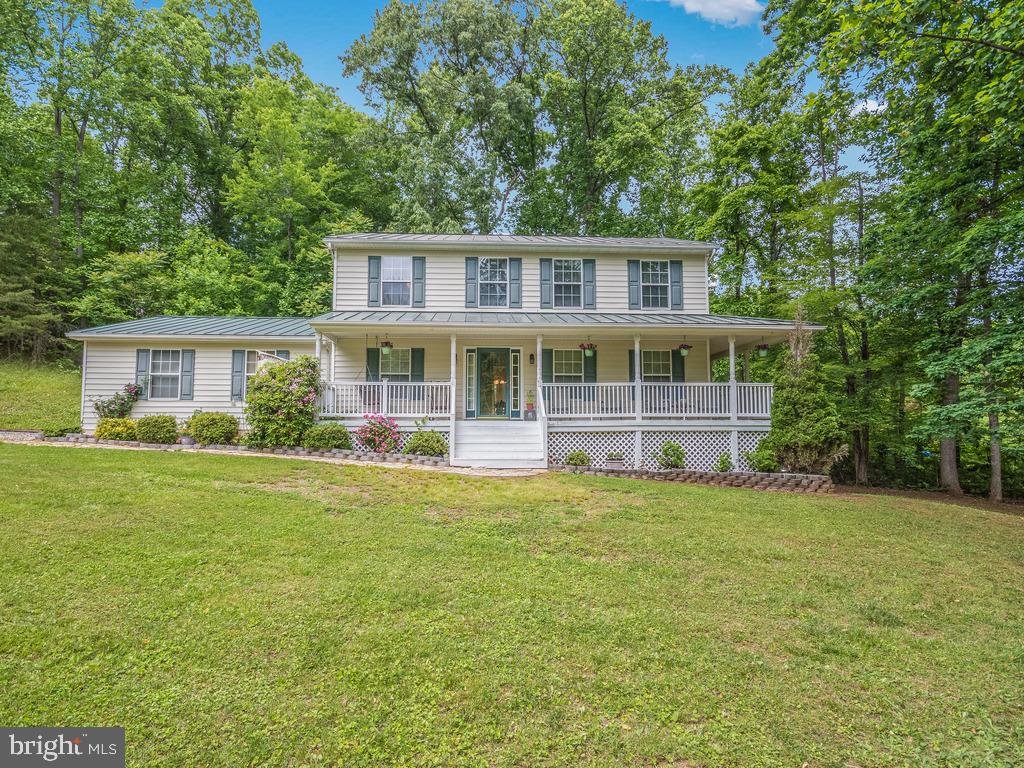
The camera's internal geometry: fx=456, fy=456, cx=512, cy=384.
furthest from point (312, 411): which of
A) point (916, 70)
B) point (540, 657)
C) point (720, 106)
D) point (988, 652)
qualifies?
point (720, 106)

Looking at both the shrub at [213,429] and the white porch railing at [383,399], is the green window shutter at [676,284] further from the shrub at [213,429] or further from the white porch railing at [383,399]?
the shrub at [213,429]

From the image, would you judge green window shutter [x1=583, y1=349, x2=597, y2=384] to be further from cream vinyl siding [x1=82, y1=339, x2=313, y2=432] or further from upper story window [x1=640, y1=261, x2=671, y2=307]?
cream vinyl siding [x1=82, y1=339, x2=313, y2=432]

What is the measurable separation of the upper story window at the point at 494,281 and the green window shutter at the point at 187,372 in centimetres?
870

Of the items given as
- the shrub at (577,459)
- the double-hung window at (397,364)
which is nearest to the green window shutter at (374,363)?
the double-hung window at (397,364)

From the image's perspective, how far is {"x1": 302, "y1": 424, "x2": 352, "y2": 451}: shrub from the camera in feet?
34.6

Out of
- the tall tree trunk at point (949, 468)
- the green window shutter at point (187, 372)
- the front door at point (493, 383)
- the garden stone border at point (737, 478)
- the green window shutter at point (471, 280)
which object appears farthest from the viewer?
the green window shutter at point (471, 280)

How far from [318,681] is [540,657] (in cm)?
141

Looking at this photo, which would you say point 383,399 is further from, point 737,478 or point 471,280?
point 737,478

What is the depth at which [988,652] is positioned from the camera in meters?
3.35

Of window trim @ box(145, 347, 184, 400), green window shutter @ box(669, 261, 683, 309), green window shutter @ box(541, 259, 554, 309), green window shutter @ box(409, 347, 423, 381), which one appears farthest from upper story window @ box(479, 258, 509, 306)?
window trim @ box(145, 347, 184, 400)

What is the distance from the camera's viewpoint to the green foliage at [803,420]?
9.77 m

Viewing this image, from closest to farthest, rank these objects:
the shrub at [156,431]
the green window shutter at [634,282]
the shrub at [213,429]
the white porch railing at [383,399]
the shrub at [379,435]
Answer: the shrub at [379,435]
the shrub at [213,429]
the shrub at [156,431]
the white porch railing at [383,399]
the green window shutter at [634,282]

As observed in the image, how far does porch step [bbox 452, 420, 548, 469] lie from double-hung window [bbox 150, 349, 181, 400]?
28.2ft

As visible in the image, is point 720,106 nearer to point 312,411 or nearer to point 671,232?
point 671,232
